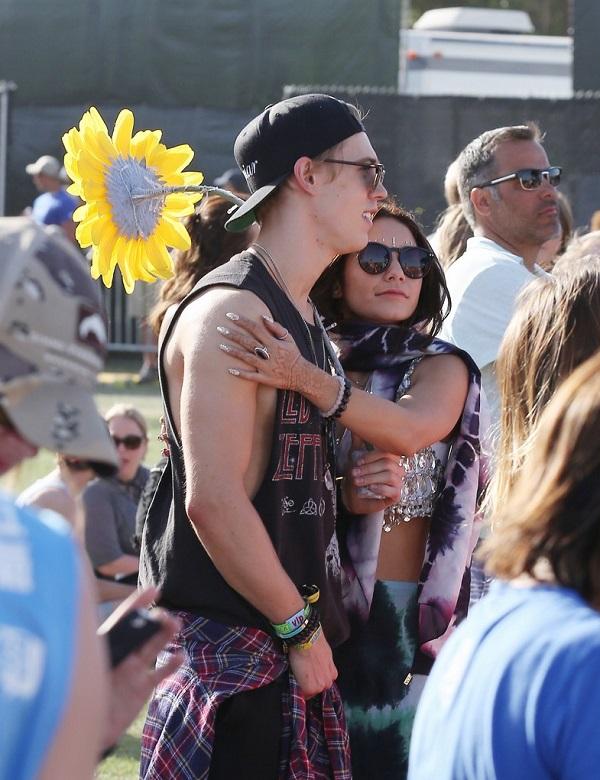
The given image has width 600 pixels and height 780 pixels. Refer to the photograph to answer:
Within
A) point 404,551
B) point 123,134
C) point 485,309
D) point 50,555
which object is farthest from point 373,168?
point 50,555

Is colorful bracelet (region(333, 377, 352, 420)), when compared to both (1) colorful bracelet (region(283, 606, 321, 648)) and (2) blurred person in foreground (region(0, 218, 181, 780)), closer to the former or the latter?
(1) colorful bracelet (region(283, 606, 321, 648))

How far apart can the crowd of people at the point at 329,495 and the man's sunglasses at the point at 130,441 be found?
188cm

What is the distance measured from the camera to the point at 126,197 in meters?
3.18

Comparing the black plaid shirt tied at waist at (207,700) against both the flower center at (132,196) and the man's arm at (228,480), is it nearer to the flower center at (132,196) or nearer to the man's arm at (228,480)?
the man's arm at (228,480)

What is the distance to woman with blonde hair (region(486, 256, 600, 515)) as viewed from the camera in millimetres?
2529

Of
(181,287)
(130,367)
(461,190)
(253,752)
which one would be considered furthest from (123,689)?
(130,367)

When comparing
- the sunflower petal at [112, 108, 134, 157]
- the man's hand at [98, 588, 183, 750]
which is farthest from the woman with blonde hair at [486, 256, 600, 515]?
the sunflower petal at [112, 108, 134, 157]

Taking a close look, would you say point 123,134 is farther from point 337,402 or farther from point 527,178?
point 527,178

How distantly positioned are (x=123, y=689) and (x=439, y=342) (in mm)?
1755

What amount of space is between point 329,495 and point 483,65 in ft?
43.6

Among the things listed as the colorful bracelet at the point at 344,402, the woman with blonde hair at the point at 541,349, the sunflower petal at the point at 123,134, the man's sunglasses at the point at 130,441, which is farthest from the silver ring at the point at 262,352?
the man's sunglasses at the point at 130,441

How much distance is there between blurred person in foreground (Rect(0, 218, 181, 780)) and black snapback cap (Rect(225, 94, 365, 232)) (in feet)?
4.72

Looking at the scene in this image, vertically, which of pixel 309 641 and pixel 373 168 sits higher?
pixel 373 168

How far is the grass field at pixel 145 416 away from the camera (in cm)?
484
